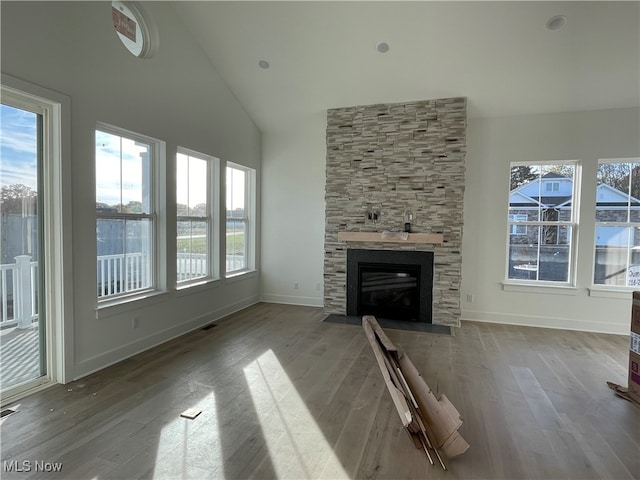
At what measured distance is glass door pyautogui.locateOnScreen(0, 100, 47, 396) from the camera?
254 centimetres

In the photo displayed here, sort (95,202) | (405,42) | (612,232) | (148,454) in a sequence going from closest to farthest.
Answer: (148,454), (95,202), (405,42), (612,232)

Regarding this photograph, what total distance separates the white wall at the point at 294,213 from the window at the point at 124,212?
2299mm

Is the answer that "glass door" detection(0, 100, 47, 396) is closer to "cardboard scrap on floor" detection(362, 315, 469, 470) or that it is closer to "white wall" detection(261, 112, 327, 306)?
"cardboard scrap on floor" detection(362, 315, 469, 470)

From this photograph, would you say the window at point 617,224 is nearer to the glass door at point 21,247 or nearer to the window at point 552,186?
the window at point 552,186

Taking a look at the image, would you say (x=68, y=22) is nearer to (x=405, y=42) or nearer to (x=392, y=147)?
(x=405, y=42)

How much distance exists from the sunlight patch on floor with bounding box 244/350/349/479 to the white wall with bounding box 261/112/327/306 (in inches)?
104

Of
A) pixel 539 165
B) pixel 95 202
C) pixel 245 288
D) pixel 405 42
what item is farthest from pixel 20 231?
pixel 539 165

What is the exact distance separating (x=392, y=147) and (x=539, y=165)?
2.11 metres

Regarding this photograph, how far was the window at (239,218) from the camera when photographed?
530 cm

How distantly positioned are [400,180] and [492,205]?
139 cm

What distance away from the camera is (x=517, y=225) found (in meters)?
4.96

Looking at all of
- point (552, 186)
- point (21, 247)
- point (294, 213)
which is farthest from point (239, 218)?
point (552, 186)

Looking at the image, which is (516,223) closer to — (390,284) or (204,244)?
(390,284)

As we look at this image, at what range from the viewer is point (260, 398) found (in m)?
2.68
